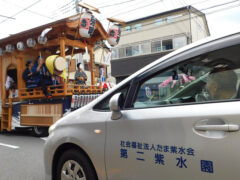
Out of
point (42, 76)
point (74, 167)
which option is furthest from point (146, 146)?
point (42, 76)

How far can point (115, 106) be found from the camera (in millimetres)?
2141

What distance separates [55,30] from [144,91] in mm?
6132

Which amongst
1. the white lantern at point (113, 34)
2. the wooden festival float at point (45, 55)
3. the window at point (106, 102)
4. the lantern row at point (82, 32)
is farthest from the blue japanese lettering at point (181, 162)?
the white lantern at point (113, 34)

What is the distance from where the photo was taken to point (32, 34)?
7.96 m

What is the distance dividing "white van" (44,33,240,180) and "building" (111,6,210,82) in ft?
62.6

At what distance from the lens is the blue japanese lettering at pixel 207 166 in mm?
1610

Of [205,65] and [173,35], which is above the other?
[173,35]

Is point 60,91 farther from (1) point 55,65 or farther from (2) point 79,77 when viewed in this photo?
(2) point 79,77

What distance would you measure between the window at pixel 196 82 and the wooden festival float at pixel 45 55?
4947 mm

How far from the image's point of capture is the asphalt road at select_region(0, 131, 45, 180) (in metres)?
3.93

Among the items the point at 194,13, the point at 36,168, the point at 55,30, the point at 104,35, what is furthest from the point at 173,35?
the point at 36,168

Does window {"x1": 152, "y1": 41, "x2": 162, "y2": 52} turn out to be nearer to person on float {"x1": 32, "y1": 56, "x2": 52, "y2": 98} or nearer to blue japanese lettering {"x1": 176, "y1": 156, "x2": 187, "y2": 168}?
person on float {"x1": 32, "y1": 56, "x2": 52, "y2": 98}

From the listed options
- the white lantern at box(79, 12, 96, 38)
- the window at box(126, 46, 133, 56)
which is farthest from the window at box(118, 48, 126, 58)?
the white lantern at box(79, 12, 96, 38)

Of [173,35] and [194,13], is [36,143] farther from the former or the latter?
[194,13]
